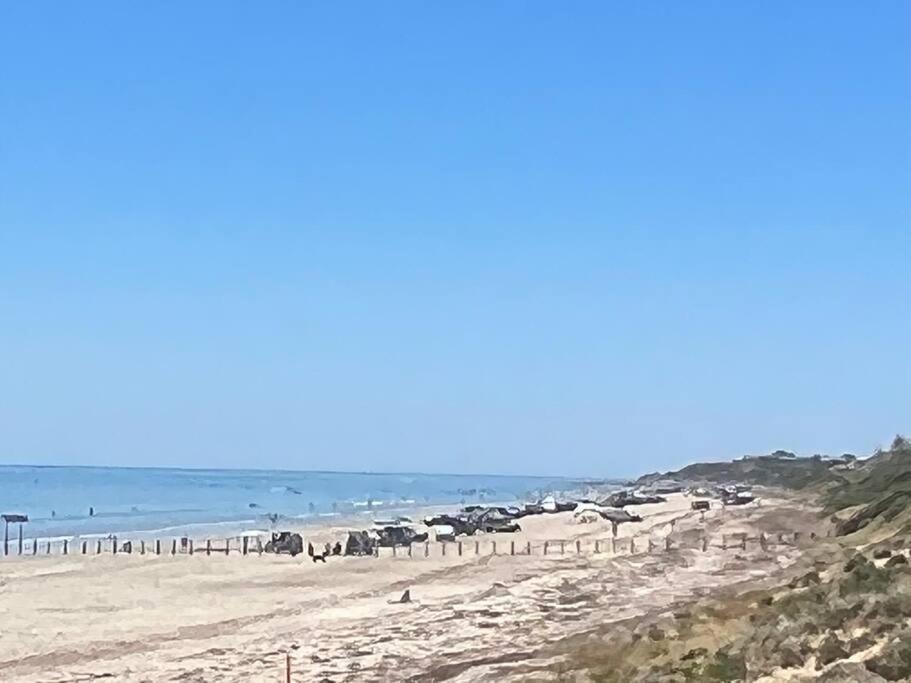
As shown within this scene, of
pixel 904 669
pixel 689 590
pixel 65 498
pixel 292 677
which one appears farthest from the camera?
pixel 65 498

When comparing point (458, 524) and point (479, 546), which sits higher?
point (458, 524)

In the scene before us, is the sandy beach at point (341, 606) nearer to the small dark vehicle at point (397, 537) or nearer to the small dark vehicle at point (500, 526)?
the small dark vehicle at point (397, 537)

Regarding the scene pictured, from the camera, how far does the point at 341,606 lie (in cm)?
3569

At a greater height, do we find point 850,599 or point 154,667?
point 850,599

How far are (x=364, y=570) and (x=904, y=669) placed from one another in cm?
3918

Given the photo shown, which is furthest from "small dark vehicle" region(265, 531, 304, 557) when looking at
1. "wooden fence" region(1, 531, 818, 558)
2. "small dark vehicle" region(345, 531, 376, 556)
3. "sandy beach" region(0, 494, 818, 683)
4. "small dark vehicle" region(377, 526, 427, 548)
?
"small dark vehicle" region(377, 526, 427, 548)

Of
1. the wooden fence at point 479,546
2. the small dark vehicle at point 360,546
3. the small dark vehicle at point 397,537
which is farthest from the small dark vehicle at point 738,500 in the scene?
the small dark vehicle at point 360,546

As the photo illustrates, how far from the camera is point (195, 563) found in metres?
54.2

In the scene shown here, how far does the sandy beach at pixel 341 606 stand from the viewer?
24.6 meters

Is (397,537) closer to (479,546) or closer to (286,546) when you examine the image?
(479,546)

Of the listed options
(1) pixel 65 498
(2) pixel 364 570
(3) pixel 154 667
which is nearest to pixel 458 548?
(2) pixel 364 570

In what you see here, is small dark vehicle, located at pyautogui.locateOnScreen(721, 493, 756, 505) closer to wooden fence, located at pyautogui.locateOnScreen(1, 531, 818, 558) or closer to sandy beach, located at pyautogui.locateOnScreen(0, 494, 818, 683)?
wooden fence, located at pyautogui.locateOnScreen(1, 531, 818, 558)

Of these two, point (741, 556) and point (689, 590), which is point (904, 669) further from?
point (741, 556)

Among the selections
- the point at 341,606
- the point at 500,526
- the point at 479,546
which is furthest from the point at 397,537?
the point at 341,606
